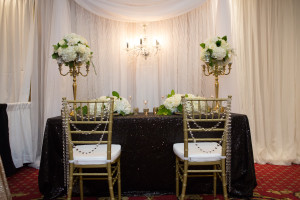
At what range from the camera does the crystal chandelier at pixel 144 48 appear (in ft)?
13.3

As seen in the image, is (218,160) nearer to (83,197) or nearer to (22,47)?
(83,197)

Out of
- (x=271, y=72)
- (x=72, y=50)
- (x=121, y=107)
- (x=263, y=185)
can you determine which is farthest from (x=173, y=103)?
(x=271, y=72)

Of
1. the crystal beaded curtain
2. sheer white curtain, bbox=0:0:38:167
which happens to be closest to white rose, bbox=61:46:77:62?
the crystal beaded curtain

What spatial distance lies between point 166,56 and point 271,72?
1775mm

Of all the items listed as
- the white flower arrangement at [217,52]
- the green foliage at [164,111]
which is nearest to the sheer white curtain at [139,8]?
the white flower arrangement at [217,52]

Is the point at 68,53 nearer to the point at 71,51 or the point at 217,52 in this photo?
the point at 71,51

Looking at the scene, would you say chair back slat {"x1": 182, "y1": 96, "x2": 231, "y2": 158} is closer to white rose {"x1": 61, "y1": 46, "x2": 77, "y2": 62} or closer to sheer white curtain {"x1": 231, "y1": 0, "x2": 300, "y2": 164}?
white rose {"x1": 61, "y1": 46, "x2": 77, "y2": 62}

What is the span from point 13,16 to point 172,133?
2953 millimetres

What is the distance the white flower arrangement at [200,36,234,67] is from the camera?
8.47 feet

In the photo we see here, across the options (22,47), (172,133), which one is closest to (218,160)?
(172,133)

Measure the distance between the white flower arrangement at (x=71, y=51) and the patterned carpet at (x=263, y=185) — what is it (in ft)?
4.82

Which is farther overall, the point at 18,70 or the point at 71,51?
the point at 18,70

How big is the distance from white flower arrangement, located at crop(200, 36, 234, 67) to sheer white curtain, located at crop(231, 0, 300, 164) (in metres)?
1.19

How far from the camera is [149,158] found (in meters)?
2.47
